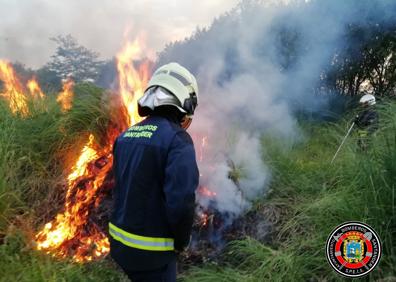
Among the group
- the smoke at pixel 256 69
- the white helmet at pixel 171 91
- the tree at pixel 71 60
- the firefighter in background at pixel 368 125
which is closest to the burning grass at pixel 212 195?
the firefighter in background at pixel 368 125

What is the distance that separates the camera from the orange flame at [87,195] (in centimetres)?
411

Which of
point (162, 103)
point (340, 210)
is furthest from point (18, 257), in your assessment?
point (340, 210)

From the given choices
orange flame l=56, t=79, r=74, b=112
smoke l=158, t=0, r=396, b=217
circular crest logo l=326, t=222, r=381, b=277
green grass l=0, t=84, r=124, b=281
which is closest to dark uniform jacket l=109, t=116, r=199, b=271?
circular crest logo l=326, t=222, r=381, b=277

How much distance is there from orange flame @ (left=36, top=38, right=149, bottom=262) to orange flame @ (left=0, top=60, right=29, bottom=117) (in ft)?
2.25

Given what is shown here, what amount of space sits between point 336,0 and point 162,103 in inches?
233

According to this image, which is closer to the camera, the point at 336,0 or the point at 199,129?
the point at 199,129

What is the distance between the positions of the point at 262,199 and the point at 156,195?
106 inches

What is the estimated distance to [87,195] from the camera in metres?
4.74

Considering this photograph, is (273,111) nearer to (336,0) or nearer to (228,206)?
(336,0)

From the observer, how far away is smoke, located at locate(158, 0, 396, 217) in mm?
5660

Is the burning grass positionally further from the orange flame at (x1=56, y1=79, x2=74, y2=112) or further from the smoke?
the smoke

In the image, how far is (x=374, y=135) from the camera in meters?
3.53

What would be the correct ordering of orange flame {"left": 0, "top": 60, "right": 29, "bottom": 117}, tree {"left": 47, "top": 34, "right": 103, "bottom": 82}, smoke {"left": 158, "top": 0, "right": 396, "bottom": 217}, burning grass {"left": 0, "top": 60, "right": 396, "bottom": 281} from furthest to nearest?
1. tree {"left": 47, "top": 34, "right": 103, "bottom": 82}
2. orange flame {"left": 0, "top": 60, "right": 29, "bottom": 117}
3. smoke {"left": 158, "top": 0, "right": 396, "bottom": 217}
4. burning grass {"left": 0, "top": 60, "right": 396, "bottom": 281}

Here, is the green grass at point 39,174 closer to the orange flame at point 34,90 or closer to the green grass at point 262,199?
the green grass at point 262,199
